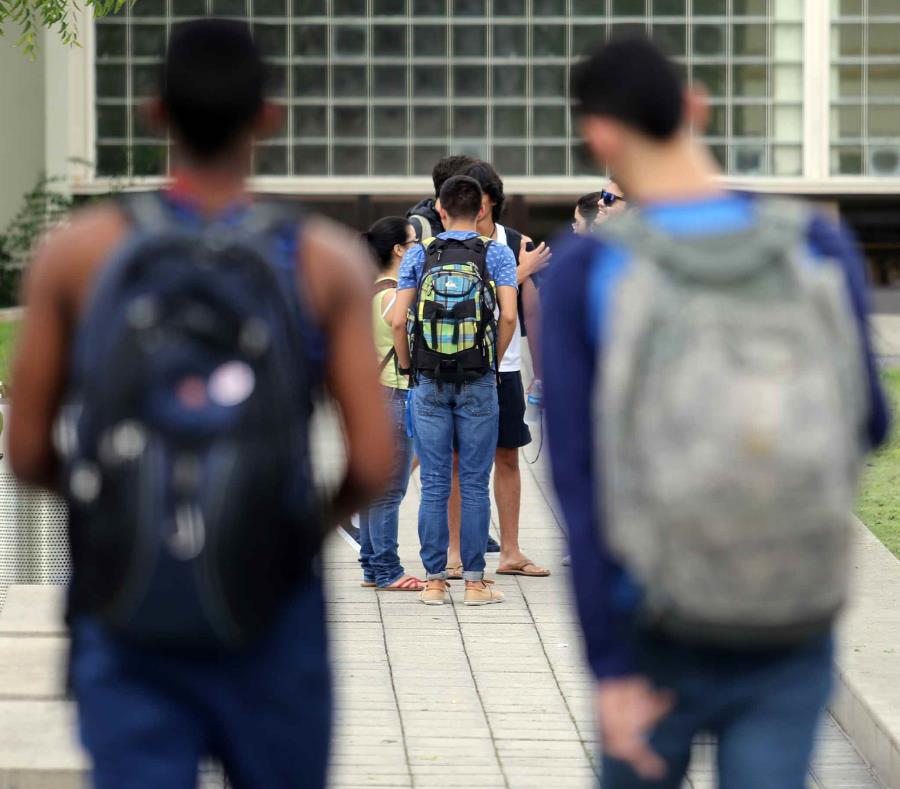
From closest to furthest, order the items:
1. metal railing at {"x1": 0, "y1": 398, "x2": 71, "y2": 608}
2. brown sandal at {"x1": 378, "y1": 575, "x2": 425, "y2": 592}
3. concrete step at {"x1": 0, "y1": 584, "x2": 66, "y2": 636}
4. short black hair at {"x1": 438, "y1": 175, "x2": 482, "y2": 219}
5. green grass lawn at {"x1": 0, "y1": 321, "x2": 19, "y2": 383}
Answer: concrete step at {"x1": 0, "y1": 584, "x2": 66, "y2": 636}
short black hair at {"x1": 438, "y1": 175, "x2": 482, "y2": 219}
metal railing at {"x1": 0, "y1": 398, "x2": 71, "y2": 608}
brown sandal at {"x1": 378, "y1": 575, "x2": 425, "y2": 592}
green grass lawn at {"x1": 0, "y1": 321, "x2": 19, "y2": 383}

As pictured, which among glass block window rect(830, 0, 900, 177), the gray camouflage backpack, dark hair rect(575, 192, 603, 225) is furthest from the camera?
glass block window rect(830, 0, 900, 177)

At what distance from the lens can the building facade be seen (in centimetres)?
2702

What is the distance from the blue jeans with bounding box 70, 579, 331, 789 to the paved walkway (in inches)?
81.1

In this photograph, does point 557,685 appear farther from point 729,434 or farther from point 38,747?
point 729,434

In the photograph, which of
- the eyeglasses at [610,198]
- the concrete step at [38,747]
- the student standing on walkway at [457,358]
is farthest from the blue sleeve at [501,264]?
the concrete step at [38,747]

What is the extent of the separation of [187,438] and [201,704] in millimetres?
441

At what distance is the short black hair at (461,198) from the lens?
24.8ft

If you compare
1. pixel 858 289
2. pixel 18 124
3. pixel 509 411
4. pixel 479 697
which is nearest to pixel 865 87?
pixel 18 124

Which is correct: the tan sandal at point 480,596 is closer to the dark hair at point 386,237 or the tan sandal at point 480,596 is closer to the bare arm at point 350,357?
the dark hair at point 386,237

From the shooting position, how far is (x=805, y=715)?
111 inches

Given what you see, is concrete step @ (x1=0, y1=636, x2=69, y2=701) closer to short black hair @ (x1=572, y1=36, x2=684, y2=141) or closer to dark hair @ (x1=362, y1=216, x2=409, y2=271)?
dark hair @ (x1=362, y1=216, x2=409, y2=271)

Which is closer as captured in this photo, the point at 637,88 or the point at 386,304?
the point at 637,88

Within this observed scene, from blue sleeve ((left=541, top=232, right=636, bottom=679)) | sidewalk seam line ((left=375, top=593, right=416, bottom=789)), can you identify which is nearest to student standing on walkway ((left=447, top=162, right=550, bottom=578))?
sidewalk seam line ((left=375, top=593, right=416, bottom=789))

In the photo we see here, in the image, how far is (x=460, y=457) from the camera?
784 cm
